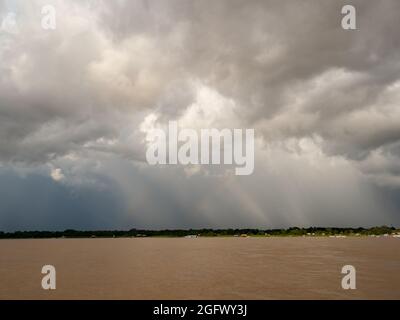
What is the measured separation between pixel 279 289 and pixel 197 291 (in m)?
8.30

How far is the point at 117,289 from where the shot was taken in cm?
3894
